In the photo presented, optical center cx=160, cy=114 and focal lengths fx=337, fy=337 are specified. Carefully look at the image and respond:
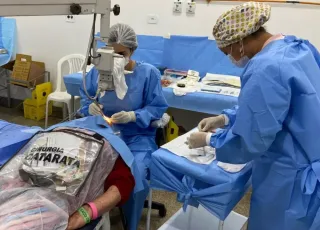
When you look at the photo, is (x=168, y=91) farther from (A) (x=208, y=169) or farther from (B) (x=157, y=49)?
(A) (x=208, y=169)

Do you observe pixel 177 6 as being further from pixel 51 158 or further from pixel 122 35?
pixel 51 158

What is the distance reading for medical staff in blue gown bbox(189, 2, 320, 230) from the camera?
1.13 metres

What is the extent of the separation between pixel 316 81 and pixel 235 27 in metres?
0.35

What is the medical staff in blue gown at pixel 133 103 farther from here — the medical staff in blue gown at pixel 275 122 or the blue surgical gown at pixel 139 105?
the medical staff in blue gown at pixel 275 122

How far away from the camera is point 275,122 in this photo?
1130 mm

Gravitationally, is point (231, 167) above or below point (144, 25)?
below

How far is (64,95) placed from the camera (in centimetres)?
359

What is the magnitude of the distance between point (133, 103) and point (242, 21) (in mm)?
1062

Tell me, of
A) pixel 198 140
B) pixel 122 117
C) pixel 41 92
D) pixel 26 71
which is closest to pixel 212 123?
pixel 198 140

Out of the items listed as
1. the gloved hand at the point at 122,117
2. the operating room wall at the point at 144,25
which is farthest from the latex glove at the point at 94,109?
the operating room wall at the point at 144,25

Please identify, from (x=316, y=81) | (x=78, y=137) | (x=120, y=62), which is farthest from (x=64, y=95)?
(x=316, y=81)

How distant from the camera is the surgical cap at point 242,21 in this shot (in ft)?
4.05

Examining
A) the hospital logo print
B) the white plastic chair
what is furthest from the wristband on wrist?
the white plastic chair

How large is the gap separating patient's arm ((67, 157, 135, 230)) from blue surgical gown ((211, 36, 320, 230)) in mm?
473
